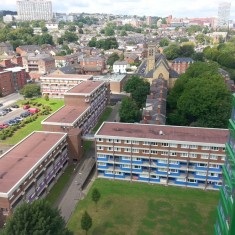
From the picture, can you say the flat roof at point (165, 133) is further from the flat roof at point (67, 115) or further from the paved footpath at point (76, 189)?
the flat roof at point (67, 115)

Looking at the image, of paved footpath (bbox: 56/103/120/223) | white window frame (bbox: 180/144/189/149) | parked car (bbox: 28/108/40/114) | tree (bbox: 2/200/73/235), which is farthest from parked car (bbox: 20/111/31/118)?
tree (bbox: 2/200/73/235)

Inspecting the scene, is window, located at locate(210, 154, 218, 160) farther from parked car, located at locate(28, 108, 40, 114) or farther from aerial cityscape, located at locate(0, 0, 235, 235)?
parked car, located at locate(28, 108, 40, 114)

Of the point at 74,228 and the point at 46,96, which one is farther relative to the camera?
the point at 46,96

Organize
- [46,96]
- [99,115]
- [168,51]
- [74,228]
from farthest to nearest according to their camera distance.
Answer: [168,51], [46,96], [99,115], [74,228]

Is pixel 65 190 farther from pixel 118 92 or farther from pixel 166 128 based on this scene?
pixel 118 92

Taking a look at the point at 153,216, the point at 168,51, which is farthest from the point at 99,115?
the point at 168,51

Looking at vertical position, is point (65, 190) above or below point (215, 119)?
below

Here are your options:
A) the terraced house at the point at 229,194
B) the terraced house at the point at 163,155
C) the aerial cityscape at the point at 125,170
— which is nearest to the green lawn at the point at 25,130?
the aerial cityscape at the point at 125,170

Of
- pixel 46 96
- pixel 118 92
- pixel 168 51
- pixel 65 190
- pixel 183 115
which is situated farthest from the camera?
pixel 168 51
